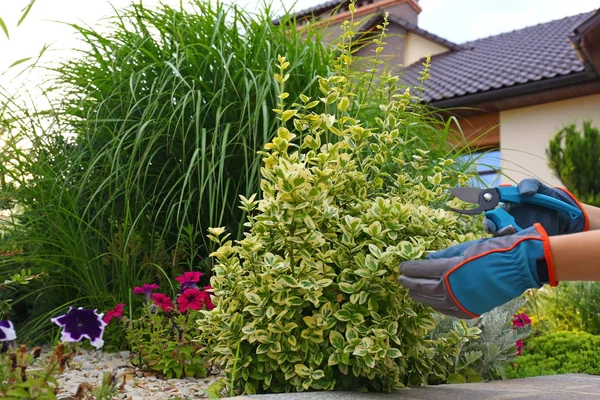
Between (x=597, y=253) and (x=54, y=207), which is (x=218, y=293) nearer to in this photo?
(x=597, y=253)

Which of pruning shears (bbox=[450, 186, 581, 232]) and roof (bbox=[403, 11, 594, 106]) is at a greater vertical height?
roof (bbox=[403, 11, 594, 106])

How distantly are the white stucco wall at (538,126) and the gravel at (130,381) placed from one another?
8.10m

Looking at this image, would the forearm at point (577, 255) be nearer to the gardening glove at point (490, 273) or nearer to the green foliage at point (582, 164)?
the gardening glove at point (490, 273)

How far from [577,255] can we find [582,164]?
7.88m

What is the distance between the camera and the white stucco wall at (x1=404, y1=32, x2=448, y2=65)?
14.7 m

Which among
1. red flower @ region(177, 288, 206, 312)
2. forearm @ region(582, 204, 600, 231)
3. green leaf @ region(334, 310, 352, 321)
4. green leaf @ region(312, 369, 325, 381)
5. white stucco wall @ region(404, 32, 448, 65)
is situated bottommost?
green leaf @ region(312, 369, 325, 381)

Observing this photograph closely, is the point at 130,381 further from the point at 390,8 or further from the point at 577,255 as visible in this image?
the point at 390,8

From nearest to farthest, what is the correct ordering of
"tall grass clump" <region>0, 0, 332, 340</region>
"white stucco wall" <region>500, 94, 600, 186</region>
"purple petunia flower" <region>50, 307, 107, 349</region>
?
1. "purple petunia flower" <region>50, 307, 107, 349</region>
2. "tall grass clump" <region>0, 0, 332, 340</region>
3. "white stucco wall" <region>500, 94, 600, 186</region>

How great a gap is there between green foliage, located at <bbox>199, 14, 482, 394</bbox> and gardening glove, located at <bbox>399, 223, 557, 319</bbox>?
217 mm

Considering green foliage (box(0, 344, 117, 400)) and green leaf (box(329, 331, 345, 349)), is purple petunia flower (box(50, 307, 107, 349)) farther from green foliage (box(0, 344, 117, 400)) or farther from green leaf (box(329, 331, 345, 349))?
green leaf (box(329, 331, 345, 349))

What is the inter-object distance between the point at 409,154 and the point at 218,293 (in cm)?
137

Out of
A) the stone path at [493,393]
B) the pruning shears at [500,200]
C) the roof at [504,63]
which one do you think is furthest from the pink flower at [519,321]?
the roof at [504,63]

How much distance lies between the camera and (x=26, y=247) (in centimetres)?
328

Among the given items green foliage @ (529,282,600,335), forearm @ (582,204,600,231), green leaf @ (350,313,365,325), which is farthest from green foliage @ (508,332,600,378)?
green leaf @ (350,313,365,325)
